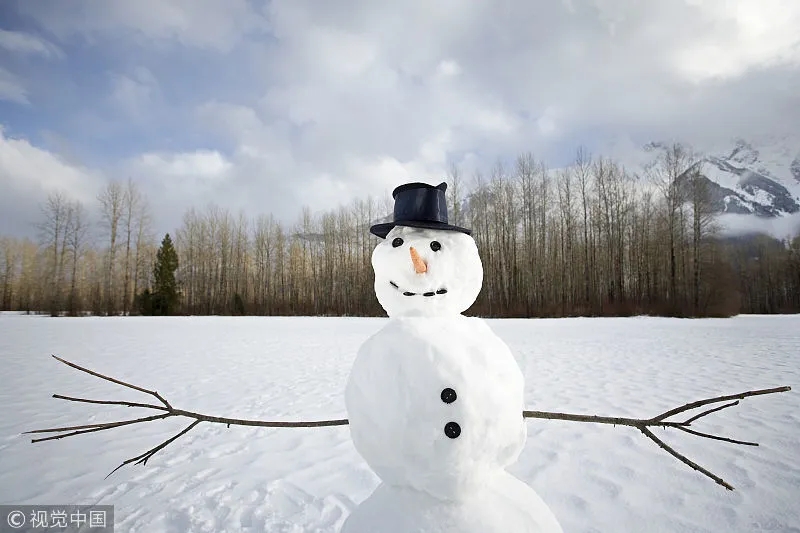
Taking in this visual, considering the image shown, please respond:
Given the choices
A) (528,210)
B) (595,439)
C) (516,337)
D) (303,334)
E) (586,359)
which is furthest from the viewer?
(528,210)

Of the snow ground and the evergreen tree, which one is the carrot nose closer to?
the snow ground

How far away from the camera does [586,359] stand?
8.39 m

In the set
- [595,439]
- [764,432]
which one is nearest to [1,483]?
[595,439]

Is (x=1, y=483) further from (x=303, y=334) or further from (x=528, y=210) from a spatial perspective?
(x=528, y=210)

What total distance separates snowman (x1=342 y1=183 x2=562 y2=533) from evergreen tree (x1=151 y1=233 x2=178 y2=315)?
111 feet

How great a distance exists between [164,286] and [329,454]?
31.9 metres

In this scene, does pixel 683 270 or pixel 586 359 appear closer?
pixel 586 359

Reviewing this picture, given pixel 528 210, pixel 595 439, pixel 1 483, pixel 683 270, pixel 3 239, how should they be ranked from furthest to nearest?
pixel 3 239, pixel 528 210, pixel 683 270, pixel 595 439, pixel 1 483

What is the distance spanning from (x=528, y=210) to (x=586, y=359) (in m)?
22.5

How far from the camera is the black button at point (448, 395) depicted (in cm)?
141

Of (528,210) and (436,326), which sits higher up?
(528,210)

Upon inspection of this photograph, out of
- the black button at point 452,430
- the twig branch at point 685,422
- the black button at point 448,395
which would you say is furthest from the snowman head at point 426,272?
the twig branch at point 685,422

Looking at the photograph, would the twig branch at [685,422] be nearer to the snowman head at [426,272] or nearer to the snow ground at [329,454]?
the snowman head at [426,272]

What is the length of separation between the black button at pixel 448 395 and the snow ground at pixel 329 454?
6.61 feet
